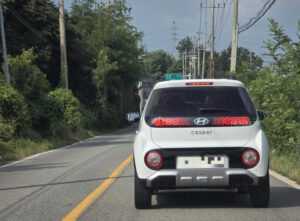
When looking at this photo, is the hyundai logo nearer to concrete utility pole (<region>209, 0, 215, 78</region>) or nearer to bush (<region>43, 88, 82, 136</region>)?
bush (<region>43, 88, 82, 136</region>)

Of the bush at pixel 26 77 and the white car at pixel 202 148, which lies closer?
the white car at pixel 202 148

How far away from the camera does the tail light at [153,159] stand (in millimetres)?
6234

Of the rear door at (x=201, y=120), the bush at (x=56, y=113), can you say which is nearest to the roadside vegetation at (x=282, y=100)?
the rear door at (x=201, y=120)

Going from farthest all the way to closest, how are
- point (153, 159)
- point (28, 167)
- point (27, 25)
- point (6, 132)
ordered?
1. point (27, 25)
2. point (6, 132)
3. point (28, 167)
4. point (153, 159)

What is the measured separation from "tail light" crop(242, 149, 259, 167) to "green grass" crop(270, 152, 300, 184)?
3.30 meters

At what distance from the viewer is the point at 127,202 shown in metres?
7.34

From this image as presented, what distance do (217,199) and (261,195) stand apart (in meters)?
1.11

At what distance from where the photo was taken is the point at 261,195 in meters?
6.55

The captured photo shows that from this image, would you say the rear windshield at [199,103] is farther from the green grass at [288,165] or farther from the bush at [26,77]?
the bush at [26,77]

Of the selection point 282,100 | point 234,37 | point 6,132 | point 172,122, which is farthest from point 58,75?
point 172,122

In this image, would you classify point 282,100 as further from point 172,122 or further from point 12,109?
point 12,109

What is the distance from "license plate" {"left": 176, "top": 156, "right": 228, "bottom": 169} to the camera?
20.2 ft

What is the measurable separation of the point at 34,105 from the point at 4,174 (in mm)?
13704

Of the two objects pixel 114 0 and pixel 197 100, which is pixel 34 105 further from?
pixel 114 0
